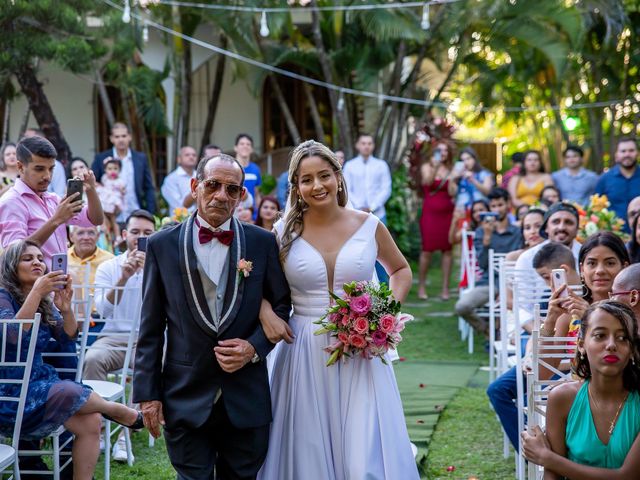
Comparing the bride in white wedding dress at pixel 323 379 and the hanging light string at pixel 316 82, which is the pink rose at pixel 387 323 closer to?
the bride in white wedding dress at pixel 323 379

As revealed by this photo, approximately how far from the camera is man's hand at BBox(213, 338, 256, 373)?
410 cm

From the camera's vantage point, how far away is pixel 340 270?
4.64m

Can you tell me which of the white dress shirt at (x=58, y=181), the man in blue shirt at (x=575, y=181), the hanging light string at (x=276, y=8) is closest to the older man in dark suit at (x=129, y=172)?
the white dress shirt at (x=58, y=181)

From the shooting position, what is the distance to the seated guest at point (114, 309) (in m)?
6.76

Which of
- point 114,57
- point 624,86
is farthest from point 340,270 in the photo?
point 624,86

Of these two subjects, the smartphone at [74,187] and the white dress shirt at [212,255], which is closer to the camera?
the white dress shirt at [212,255]

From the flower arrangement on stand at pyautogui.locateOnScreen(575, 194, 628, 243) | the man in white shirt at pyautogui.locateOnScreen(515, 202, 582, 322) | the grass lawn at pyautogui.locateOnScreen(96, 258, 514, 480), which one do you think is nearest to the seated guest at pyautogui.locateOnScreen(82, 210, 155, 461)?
the grass lawn at pyautogui.locateOnScreen(96, 258, 514, 480)

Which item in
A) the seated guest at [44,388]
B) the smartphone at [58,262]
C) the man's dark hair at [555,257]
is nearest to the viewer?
the seated guest at [44,388]

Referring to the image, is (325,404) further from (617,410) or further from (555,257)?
(555,257)

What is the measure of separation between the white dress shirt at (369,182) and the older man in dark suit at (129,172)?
323cm

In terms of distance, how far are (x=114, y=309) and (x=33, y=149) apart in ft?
4.62

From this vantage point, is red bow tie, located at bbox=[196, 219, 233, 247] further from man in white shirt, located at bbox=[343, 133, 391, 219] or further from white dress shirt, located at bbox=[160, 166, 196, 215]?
man in white shirt, located at bbox=[343, 133, 391, 219]

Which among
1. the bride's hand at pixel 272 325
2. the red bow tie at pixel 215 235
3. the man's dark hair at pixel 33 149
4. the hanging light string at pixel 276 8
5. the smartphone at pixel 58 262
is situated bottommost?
the bride's hand at pixel 272 325

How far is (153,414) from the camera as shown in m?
4.16
